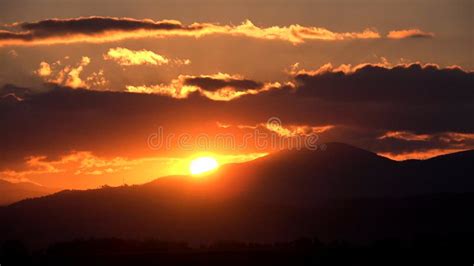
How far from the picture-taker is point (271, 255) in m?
→ 78.2

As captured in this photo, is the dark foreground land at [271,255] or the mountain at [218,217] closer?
the dark foreground land at [271,255]

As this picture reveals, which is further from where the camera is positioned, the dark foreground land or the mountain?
the mountain

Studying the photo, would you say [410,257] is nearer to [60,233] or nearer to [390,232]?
[390,232]

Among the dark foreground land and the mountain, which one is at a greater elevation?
the mountain

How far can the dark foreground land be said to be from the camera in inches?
2970

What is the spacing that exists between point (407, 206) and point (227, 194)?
4995 centimetres

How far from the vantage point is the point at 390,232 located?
13175 cm

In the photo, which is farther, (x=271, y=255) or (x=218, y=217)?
(x=218, y=217)

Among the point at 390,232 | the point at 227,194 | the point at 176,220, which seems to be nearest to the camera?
the point at 390,232

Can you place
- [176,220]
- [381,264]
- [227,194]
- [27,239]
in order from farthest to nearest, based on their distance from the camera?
[227,194], [176,220], [27,239], [381,264]

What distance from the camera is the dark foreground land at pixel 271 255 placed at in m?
75.4

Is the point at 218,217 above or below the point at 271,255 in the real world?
above

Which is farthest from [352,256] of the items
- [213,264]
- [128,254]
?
[128,254]

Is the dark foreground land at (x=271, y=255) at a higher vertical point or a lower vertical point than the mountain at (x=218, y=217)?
lower
